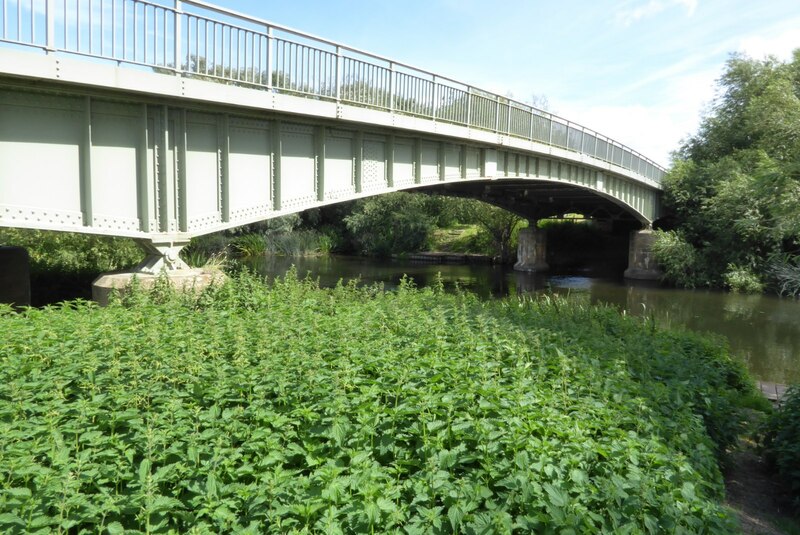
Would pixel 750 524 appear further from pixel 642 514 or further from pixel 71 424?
pixel 71 424

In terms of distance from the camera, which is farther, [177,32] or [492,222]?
[492,222]

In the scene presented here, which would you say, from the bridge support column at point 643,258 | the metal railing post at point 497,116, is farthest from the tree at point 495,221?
the metal railing post at point 497,116

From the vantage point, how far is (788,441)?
560cm

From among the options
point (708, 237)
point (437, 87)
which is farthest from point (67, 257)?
point (708, 237)

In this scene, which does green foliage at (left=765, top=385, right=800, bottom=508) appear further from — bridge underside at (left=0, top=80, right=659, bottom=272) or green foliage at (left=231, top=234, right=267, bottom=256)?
green foliage at (left=231, top=234, right=267, bottom=256)

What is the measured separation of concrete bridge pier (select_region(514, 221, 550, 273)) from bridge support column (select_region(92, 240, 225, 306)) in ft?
94.2

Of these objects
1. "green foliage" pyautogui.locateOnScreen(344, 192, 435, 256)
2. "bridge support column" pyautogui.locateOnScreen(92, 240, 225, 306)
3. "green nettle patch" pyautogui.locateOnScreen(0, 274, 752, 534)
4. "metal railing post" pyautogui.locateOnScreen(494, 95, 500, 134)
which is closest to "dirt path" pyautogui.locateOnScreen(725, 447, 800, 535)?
"green nettle patch" pyautogui.locateOnScreen(0, 274, 752, 534)

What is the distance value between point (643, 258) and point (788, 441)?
1149 inches

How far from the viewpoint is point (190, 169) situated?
9812 mm

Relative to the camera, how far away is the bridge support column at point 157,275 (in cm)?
930

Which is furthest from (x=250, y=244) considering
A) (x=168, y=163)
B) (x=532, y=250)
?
(x=168, y=163)

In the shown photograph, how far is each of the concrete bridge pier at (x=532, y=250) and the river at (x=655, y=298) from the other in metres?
1.34

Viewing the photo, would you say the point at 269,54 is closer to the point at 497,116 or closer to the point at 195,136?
the point at 195,136

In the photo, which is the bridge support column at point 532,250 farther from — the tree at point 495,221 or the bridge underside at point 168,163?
the bridge underside at point 168,163
